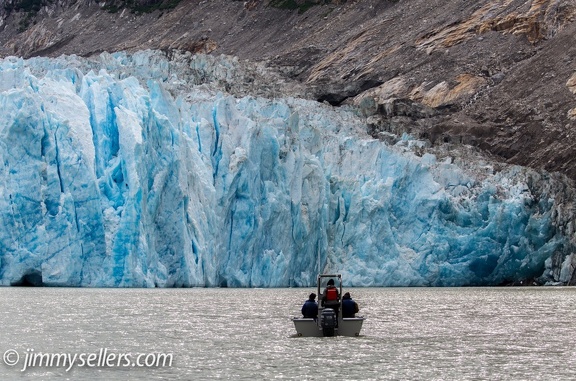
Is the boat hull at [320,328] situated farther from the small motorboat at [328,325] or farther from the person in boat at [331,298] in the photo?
the person in boat at [331,298]

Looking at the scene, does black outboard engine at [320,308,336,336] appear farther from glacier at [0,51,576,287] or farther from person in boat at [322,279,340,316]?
glacier at [0,51,576,287]

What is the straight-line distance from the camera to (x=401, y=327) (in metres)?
28.2

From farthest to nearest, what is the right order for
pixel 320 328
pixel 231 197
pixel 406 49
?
1. pixel 406 49
2. pixel 231 197
3. pixel 320 328

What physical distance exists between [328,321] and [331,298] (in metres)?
0.50

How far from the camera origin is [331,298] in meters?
25.2

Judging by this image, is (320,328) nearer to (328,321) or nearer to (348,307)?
(328,321)

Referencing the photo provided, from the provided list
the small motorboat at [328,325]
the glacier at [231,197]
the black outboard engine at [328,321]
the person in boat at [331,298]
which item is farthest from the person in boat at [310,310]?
the glacier at [231,197]

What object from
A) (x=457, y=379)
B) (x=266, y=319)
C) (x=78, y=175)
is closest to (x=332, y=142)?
Result: (x=78, y=175)

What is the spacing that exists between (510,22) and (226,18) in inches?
1356

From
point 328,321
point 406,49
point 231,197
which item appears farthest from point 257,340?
point 406,49

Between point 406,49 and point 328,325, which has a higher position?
point 406,49

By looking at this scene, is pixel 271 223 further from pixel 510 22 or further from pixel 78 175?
pixel 510 22

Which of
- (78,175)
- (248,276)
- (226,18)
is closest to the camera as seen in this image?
(78,175)

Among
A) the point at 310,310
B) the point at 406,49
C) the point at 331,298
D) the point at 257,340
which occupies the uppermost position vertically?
the point at 406,49
